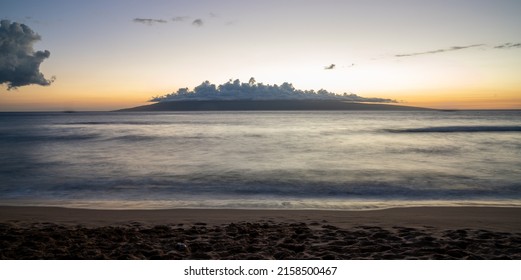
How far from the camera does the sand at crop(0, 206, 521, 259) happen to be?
4.46 meters

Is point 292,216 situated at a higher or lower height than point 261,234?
lower

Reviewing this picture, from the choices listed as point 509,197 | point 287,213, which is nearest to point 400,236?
point 287,213

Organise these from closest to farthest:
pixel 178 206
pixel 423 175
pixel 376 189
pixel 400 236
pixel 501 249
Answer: pixel 501 249, pixel 400 236, pixel 178 206, pixel 376 189, pixel 423 175

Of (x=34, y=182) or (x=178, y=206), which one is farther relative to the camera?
(x=34, y=182)

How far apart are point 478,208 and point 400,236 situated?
319 cm

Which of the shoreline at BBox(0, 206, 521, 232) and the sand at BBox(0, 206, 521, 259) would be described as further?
the shoreline at BBox(0, 206, 521, 232)

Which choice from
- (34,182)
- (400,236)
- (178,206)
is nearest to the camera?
(400,236)

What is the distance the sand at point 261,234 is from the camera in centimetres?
446

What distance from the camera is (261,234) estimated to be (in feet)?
17.2

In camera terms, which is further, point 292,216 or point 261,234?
point 292,216

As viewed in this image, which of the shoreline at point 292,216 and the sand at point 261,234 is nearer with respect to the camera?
Result: the sand at point 261,234
